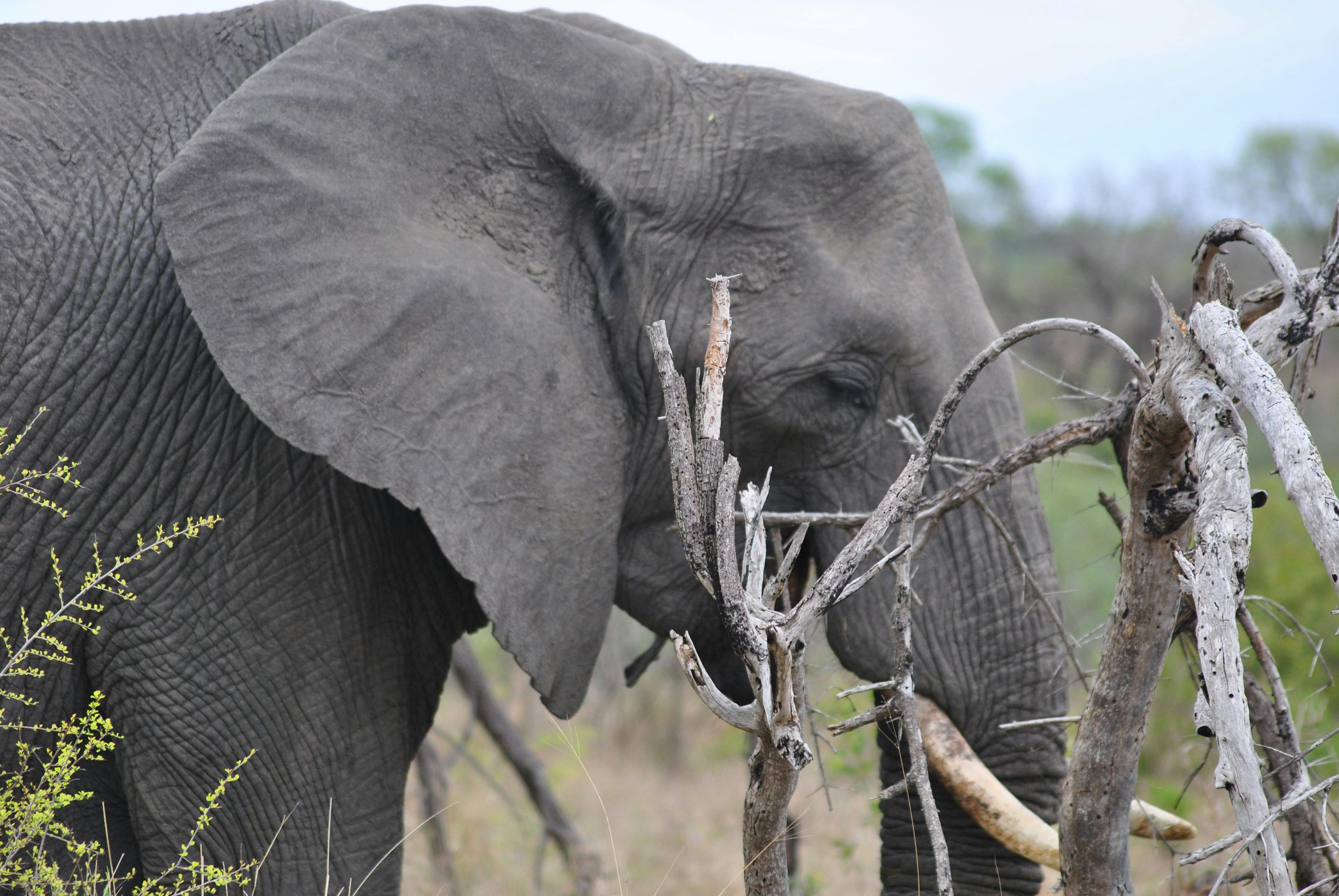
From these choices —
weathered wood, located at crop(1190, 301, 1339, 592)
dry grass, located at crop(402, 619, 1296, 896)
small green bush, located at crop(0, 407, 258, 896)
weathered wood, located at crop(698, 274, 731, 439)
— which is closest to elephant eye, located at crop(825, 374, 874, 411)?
dry grass, located at crop(402, 619, 1296, 896)

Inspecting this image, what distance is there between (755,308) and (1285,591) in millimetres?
4452

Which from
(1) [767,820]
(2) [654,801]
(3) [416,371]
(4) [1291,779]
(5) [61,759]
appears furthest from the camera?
(2) [654,801]

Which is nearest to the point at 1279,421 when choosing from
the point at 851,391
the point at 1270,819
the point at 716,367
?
the point at 1270,819

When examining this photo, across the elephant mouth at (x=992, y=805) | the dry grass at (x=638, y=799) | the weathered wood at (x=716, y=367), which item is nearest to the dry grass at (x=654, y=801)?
the dry grass at (x=638, y=799)

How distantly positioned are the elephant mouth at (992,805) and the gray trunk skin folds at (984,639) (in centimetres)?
7

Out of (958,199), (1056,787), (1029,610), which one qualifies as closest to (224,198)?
(1029,610)

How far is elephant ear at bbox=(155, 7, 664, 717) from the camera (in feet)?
8.28

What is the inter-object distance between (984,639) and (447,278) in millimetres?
1369

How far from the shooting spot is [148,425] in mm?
2701

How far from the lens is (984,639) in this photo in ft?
9.23

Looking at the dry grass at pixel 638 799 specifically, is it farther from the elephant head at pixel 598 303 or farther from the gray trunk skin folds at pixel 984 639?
the elephant head at pixel 598 303

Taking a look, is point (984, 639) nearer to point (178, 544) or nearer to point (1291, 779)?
point (1291, 779)

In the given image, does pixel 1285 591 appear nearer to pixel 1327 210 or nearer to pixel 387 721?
pixel 387 721

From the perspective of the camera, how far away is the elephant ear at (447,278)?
99.3 inches
